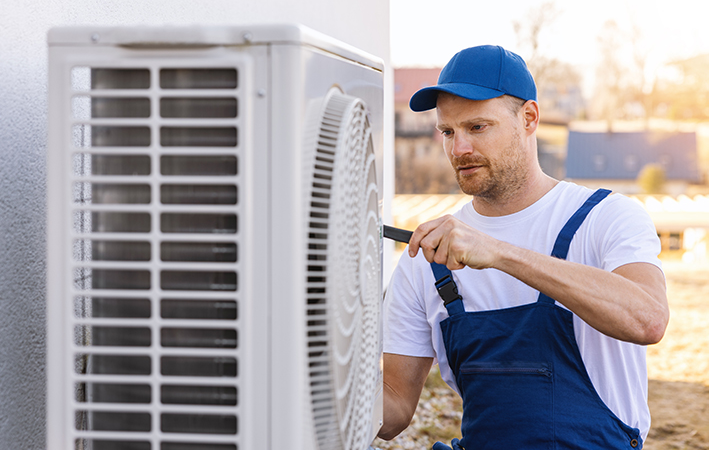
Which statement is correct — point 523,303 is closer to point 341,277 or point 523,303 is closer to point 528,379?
point 528,379

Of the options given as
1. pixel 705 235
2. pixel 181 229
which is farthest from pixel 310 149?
pixel 705 235

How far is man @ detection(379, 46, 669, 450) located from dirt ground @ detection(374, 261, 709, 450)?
1801 mm

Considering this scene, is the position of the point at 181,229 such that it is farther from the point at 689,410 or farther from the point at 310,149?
the point at 689,410

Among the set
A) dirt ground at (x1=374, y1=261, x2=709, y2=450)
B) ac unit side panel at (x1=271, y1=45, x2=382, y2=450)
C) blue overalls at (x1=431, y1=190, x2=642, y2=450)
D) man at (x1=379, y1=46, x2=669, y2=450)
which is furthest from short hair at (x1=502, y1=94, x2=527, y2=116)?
dirt ground at (x1=374, y1=261, x2=709, y2=450)

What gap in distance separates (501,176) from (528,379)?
1.52 ft

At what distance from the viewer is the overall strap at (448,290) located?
145 cm

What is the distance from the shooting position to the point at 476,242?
1033 millimetres

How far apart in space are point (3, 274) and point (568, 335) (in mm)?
1066

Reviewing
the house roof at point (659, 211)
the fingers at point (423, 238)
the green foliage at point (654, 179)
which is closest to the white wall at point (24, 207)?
the fingers at point (423, 238)

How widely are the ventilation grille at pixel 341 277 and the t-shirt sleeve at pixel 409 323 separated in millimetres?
693

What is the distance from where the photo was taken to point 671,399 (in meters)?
5.00

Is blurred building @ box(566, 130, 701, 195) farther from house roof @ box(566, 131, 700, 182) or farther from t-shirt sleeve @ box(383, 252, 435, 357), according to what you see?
t-shirt sleeve @ box(383, 252, 435, 357)

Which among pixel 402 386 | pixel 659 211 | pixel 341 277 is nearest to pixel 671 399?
pixel 402 386

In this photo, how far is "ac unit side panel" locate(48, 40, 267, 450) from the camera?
2.08ft
